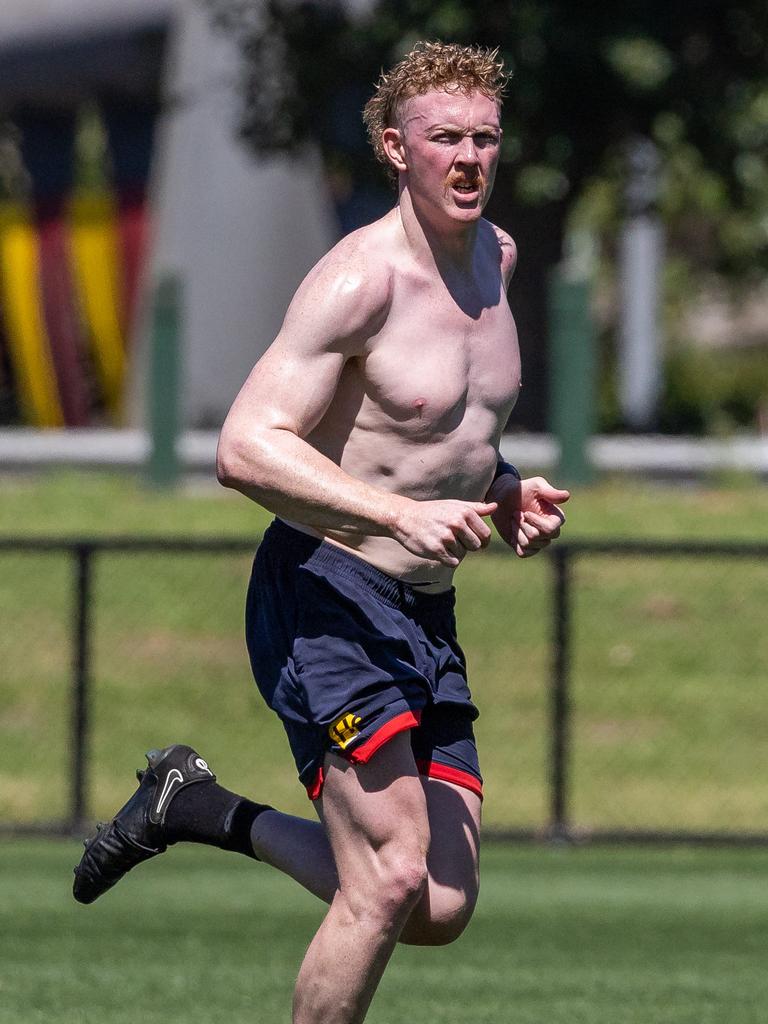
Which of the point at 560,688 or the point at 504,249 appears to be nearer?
the point at 504,249

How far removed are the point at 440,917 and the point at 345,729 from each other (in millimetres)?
497

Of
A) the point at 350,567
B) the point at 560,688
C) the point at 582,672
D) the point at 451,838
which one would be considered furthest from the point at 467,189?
the point at 582,672

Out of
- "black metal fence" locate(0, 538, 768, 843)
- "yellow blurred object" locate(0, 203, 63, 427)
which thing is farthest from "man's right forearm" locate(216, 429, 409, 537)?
"yellow blurred object" locate(0, 203, 63, 427)

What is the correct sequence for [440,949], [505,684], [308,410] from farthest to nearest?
[505,684]
[440,949]
[308,410]

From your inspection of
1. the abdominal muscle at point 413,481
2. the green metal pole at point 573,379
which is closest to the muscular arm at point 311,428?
the abdominal muscle at point 413,481

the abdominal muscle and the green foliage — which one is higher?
the abdominal muscle

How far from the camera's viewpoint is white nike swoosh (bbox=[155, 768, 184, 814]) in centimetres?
503

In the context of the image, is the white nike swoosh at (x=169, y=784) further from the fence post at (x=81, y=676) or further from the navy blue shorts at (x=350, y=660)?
the fence post at (x=81, y=676)

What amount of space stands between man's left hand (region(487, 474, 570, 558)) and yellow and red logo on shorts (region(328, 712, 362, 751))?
1.85ft

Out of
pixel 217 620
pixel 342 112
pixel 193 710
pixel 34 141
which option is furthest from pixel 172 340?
pixel 34 141

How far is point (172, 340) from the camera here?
16719 mm

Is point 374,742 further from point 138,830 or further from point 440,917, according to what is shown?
point 138,830

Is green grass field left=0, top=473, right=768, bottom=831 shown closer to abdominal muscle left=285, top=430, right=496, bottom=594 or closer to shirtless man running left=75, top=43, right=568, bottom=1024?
shirtless man running left=75, top=43, right=568, bottom=1024

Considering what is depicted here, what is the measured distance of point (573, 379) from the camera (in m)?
16.3
